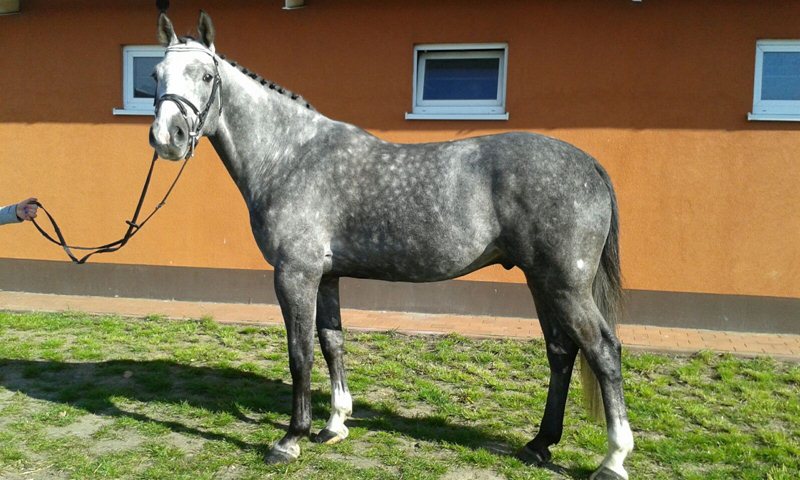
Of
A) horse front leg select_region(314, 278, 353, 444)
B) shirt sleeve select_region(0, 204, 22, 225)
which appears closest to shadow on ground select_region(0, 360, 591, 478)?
horse front leg select_region(314, 278, 353, 444)

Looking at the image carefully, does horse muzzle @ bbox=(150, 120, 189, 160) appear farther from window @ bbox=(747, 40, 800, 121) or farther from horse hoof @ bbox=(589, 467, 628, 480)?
window @ bbox=(747, 40, 800, 121)

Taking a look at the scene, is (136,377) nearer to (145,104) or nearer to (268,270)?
(268,270)

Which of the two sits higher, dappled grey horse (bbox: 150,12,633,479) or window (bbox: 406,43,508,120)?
window (bbox: 406,43,508,120)

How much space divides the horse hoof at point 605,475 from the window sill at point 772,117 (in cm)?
466

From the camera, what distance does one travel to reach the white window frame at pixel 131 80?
777 cm

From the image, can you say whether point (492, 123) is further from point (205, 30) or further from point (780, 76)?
point (205, 30)

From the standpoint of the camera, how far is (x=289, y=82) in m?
7.45

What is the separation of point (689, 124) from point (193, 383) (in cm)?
532

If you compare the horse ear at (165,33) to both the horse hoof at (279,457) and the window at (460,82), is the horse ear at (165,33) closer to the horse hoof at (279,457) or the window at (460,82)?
the horse hoof at (279,457)

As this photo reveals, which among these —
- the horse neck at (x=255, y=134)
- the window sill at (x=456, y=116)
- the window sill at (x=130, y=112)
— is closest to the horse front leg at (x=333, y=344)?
the horse neck at (x=255, y=134)

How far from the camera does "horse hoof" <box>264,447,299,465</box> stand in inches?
138

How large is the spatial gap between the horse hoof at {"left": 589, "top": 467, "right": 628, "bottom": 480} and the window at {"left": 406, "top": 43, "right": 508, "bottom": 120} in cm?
443

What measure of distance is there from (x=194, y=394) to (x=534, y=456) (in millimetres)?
2479

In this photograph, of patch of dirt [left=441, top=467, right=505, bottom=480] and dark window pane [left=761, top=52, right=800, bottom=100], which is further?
dark window pane [left=761, top=52, right=800, bottom=100]
